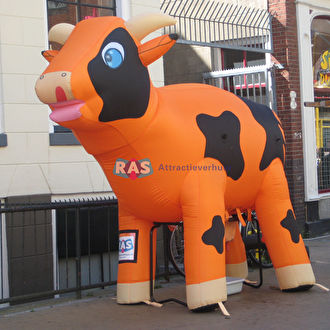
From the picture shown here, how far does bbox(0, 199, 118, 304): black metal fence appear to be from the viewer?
809 centimetres

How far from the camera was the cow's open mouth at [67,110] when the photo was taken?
5.68 m

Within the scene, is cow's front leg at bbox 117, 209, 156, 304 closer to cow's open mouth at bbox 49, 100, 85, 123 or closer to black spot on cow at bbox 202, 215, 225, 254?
black spot on cow at bbox 202, 215, 225, 254

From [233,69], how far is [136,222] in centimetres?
634

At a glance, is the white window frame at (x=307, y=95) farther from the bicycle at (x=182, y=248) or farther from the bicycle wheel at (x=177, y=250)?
the bicycle wheel at (x=177, y=250)

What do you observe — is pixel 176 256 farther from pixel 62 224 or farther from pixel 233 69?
pixel 233 69

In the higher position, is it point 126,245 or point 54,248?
point 126,245

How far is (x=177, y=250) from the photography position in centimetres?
916

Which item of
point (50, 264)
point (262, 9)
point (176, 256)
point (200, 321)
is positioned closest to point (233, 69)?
point (262, 9)

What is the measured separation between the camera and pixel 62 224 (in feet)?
29.1

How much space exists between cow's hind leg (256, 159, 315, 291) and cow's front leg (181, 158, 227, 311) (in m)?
1.08

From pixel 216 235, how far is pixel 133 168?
1.10 metres

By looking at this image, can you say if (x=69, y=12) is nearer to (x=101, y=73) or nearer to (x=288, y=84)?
(x=101, y=73)

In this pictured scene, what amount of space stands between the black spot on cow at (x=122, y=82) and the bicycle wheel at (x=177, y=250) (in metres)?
3.18

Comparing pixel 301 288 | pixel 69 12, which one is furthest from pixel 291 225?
pixel 69 12
